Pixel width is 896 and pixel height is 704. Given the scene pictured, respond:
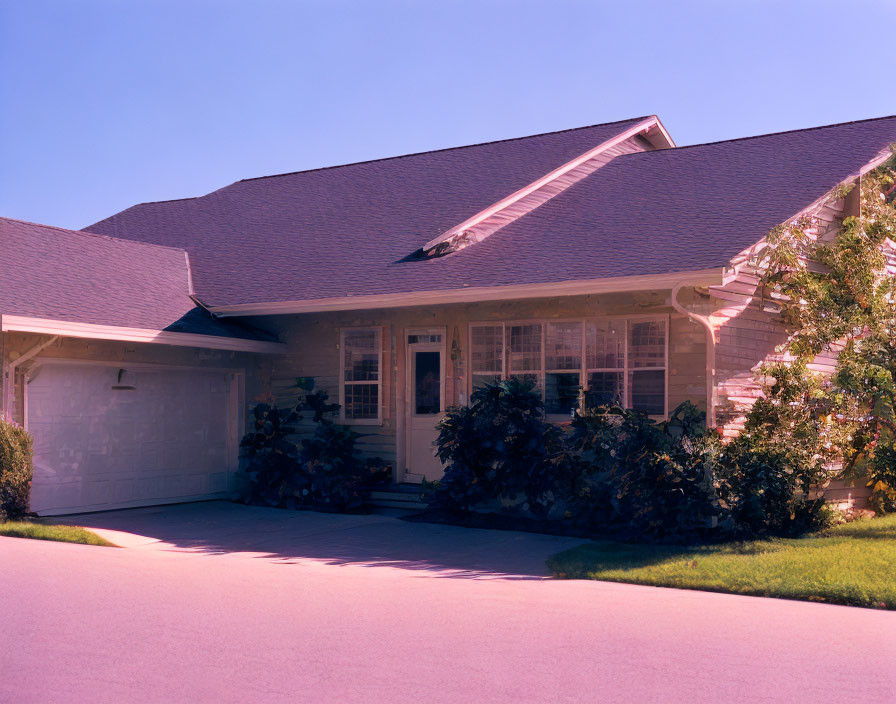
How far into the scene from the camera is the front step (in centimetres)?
1495

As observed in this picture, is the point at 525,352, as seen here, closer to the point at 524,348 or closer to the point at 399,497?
the point at 524,348

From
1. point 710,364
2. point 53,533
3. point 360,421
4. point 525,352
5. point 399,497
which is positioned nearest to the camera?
point 53,533

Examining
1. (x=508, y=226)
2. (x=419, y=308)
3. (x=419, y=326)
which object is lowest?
(x=419, y=326)

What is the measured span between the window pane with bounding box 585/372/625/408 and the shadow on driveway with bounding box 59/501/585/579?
1.99 metres

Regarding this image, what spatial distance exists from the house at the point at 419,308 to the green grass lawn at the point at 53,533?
1504 millimetres

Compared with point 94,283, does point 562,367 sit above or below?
below

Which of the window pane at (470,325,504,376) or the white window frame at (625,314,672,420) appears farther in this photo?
the window pane at (470,325,504,376)

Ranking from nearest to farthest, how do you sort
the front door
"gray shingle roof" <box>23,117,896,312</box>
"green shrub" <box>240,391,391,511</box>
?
1. "gray shingle roof" <box>23,117,896,312</box>
2. "green shrub" <box>240,391,391,511</box>
3. the front door

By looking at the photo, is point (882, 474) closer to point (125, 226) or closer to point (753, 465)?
point (753, 465)

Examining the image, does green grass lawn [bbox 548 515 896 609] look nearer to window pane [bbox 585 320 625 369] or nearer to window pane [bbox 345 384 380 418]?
window pane [bbox 585 320 625 369]

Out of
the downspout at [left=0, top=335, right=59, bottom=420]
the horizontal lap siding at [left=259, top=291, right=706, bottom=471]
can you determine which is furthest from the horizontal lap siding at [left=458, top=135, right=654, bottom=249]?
the downspout at [left=0, top=335, right=59, bottom=420]

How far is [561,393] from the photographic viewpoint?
13.8 meters

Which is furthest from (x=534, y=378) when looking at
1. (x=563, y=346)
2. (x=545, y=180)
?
Answer: (x=545, y=180)

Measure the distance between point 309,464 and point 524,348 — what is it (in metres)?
3.69
